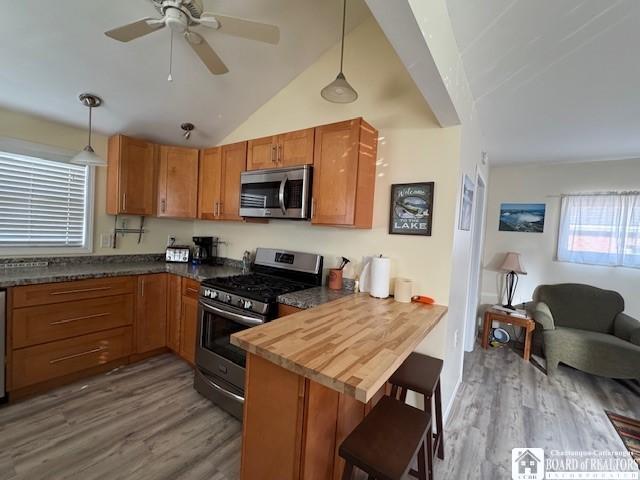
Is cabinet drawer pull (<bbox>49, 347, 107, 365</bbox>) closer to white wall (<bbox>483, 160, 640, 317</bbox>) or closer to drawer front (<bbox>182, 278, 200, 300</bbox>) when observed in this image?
drawer front (<bbox>182, 278, 200, 300</bbox>)

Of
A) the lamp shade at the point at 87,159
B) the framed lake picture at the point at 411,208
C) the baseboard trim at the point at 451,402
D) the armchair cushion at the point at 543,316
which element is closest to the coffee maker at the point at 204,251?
the lamp shade at the point at 87,159

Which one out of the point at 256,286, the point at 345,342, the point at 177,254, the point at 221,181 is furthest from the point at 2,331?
the point at 345,342

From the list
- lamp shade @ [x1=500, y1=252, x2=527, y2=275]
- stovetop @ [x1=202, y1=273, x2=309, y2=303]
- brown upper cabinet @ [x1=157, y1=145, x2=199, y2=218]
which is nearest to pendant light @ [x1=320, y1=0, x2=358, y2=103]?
stovetop @ [x1=202, y1=273, x2=309, y2=303]

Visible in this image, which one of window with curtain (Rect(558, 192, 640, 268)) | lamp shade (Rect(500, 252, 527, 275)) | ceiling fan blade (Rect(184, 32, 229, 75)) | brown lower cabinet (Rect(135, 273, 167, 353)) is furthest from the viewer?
lamp shade (Rect(500, 252, 527, 275))

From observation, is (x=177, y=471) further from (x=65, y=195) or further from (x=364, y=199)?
(x=65, y=195)

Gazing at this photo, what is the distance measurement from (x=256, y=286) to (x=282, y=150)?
1.14 meters

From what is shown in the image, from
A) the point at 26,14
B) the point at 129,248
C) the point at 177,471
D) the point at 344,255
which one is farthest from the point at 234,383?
the point at 26,14

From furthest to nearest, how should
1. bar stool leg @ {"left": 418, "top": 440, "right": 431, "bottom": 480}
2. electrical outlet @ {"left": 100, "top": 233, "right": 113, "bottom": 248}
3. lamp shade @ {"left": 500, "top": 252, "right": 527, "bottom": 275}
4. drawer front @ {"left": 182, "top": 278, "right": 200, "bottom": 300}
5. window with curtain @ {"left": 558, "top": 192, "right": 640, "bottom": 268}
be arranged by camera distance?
lamp shade @ {"left": 500, "top": 252, "right": 527, "bottom": 275}
window with curtain @ {"left": 558, "top": 192, "right": 640, "bottom": 268}
electrical outlet @ {"left": 100, "top": 233, "right": 113, "bottom": 248}
drawer front @ {"left": 182, "top": 278, "right": 200, "bottom": 300}
bar stool leg @ {"left": 418, "top": 440, "right": 431, "bottom": 480}

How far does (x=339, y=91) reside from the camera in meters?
1.65

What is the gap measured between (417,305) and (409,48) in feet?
4.73

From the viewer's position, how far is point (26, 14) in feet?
5.41

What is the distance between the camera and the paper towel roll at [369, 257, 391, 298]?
6.47ft

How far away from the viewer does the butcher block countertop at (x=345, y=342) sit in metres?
0.93

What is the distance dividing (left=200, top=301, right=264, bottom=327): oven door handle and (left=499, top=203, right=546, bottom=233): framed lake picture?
142 inches
